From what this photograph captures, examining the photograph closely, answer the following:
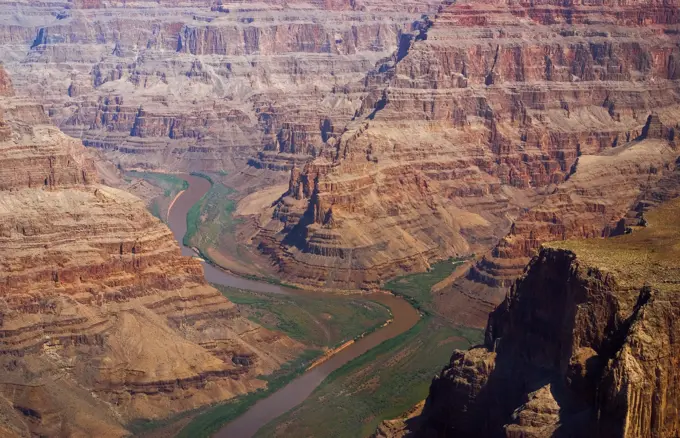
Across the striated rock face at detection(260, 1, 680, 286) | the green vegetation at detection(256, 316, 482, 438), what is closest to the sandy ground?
the striated rock face at detection(260, 1, 680, 286)

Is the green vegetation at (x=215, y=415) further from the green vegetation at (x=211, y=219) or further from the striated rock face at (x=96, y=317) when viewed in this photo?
the green vegetation at (x=211, y=219)

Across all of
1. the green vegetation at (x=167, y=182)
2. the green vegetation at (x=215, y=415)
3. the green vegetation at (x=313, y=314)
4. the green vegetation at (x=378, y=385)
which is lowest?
the green vegetation at (x=167, y=182)

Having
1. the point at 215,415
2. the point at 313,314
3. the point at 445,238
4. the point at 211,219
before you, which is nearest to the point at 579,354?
the point at 215,415

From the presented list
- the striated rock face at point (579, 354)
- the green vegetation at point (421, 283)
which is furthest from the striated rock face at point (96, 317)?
the striated rock face at point (579, 354)

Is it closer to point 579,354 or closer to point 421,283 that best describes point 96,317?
point 421,283

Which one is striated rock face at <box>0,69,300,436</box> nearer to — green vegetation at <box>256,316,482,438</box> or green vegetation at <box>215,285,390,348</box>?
green vegetation at <box>215,285,390,348</box>

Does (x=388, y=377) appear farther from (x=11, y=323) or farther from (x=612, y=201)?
(x=612, y=201)

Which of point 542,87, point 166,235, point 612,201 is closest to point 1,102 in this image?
point 166,235
